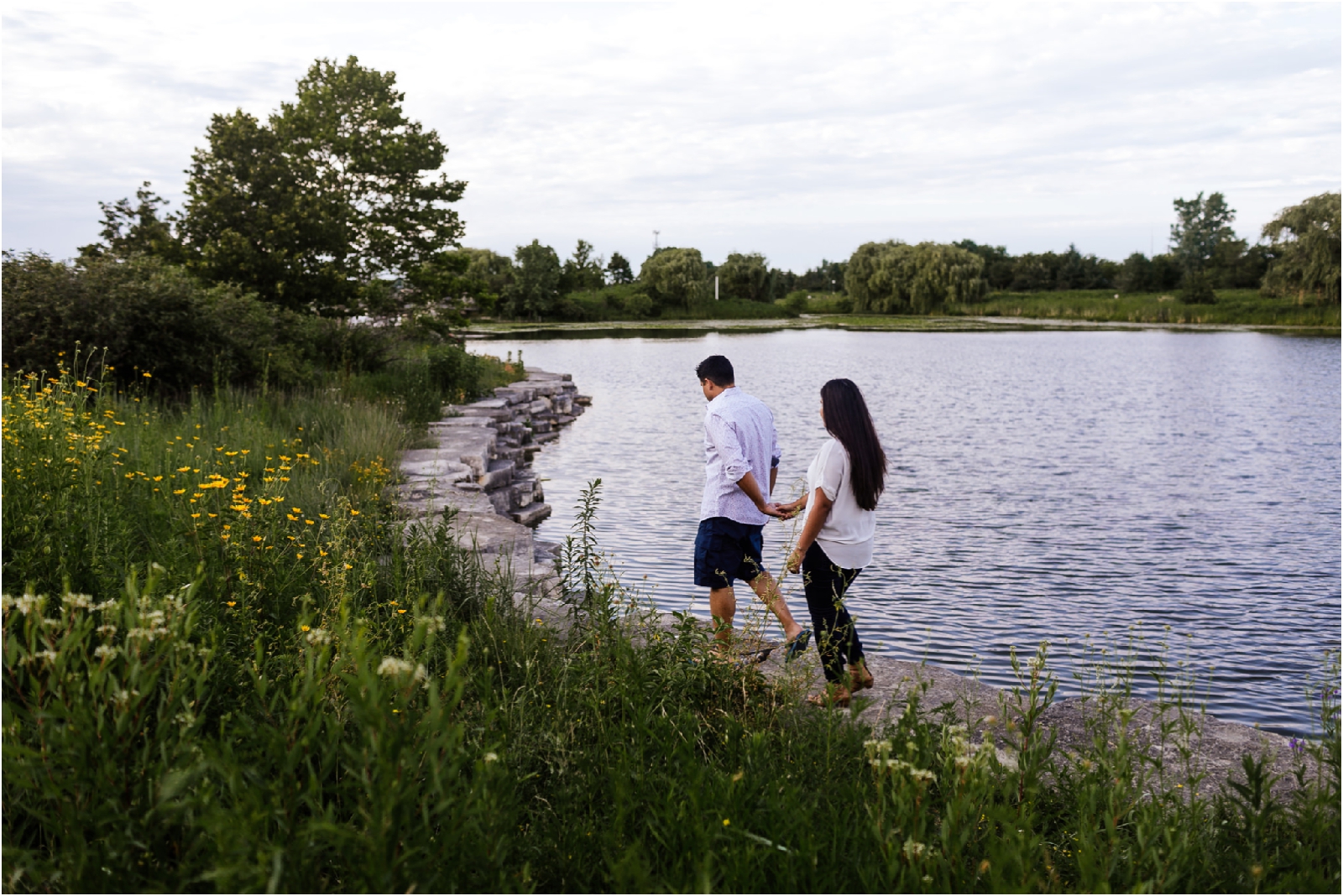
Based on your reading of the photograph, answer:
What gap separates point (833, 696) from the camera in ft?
11.9

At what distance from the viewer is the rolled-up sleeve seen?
5812 millimetres

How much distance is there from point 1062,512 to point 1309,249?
58106 millimetres

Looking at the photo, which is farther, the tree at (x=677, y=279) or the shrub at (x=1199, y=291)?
the tree at (x=677, y=279)

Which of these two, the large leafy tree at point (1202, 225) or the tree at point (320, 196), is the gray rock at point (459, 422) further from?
the large leafy tree at point (1202, 225)

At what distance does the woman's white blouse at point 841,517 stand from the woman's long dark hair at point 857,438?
0.13 feet

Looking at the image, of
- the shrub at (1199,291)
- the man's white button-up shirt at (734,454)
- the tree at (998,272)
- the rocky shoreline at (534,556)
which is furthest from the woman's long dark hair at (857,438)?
the tree at (998,272)

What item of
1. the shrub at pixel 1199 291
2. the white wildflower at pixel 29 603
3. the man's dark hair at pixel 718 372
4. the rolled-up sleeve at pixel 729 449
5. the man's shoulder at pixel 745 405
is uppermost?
the shrub at pixel 1199 291

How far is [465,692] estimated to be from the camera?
3.97m

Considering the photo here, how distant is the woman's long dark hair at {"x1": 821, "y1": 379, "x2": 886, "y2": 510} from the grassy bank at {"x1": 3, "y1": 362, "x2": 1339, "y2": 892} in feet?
4.46

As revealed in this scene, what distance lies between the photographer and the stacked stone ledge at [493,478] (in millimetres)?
7184

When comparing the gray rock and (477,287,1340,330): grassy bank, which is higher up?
(477,287,1340,330): grassy bank

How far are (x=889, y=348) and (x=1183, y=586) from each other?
3678 centimetres

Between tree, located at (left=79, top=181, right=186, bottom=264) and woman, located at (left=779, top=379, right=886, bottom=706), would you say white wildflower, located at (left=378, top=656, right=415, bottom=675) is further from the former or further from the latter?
tree, located at (left=79, top=181, right=186, bottom=264)

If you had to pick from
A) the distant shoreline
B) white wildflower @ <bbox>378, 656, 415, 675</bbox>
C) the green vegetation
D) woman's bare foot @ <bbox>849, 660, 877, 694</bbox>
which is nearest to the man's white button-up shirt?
woman's bare foot @ <bbox>849, 660, 877, 694</bbox>
